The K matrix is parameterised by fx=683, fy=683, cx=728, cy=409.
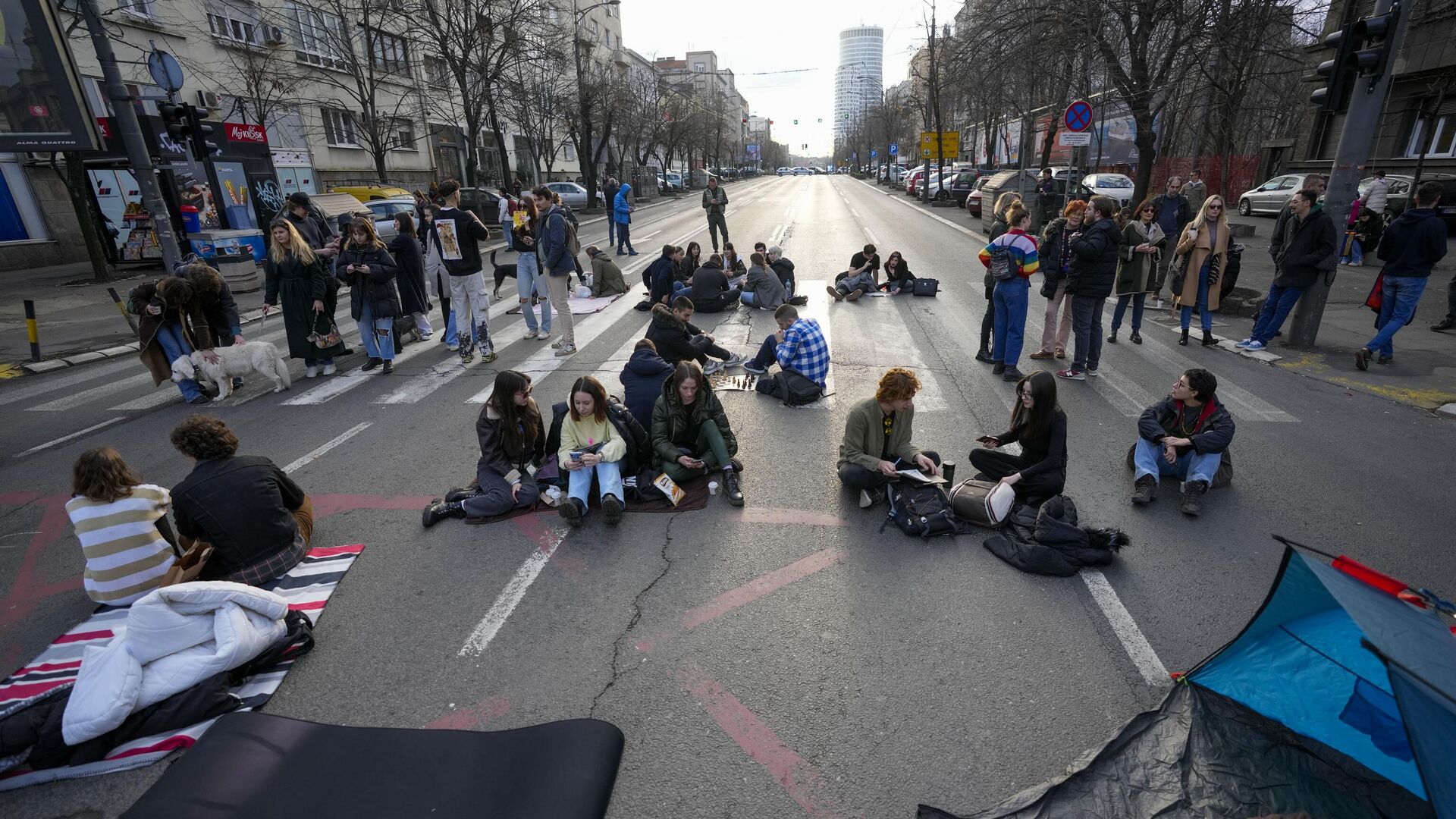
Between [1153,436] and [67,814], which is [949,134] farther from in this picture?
[67,814]

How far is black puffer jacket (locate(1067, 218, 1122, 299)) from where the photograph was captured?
7512 mm

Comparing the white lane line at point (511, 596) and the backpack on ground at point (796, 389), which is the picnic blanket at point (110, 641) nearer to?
the white lane line at point (511, 596)

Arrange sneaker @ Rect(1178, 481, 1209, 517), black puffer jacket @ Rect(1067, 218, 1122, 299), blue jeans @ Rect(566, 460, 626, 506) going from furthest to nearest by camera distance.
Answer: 1. black puffer jacket @ Rect(1067, 218, 1122, 299)
2. blue jeans @ Rect(566, 460, 626, 506)
3. sneaker @ Rect(1178, 481, 1209, 517)

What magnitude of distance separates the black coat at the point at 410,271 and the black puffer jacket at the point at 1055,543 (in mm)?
8212

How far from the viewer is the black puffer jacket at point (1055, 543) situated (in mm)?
4426

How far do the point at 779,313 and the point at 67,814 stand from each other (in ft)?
22.2

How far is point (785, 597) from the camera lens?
14.0 feet

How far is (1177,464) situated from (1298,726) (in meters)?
3.22

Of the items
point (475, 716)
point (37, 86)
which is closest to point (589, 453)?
point (475, 716)

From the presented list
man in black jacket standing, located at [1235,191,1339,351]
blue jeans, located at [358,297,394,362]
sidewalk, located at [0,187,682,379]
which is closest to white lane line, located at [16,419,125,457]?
blue jeans, located at [358,297,394,362]

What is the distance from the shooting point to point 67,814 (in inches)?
115

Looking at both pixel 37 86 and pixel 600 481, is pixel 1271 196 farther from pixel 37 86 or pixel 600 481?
pixel 37 86

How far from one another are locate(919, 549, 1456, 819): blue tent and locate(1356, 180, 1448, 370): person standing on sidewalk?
7.69m

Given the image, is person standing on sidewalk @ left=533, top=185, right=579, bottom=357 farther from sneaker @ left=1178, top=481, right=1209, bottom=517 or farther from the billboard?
sneaker @ left=1178, top=481, right=1209, bottom=517
